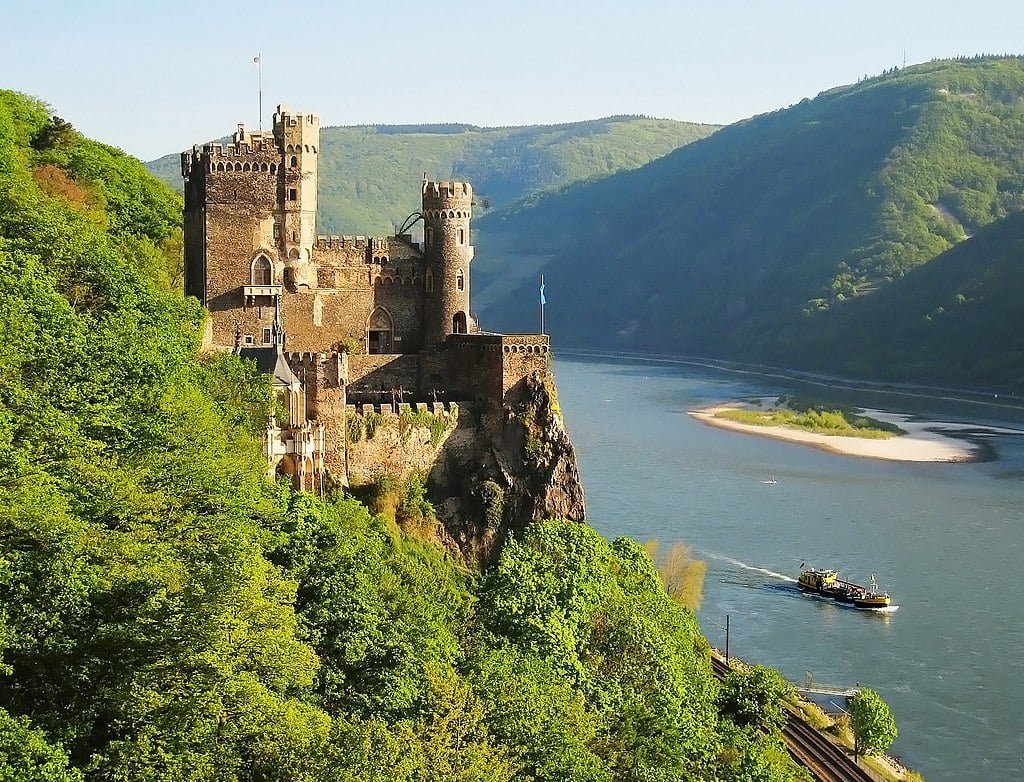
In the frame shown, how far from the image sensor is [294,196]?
43.6 m

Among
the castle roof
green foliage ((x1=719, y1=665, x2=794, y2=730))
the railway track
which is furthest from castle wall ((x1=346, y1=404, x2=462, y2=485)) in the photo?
the railway track

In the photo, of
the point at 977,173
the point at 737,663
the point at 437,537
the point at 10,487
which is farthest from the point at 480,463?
the point at 977,173

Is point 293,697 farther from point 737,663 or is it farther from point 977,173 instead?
point 977,173

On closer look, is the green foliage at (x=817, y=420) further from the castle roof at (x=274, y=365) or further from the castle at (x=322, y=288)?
the castle roof at (x=274, y=365)

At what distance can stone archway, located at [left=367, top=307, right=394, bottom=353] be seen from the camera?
4531 cm

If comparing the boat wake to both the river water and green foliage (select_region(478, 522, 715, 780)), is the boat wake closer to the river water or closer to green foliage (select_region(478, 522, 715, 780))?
the river water

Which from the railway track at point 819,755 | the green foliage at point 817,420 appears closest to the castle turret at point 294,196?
the railway track at point 819,755

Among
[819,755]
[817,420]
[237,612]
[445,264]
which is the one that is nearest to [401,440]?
[445,264]

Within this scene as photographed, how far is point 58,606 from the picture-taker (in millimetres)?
17906

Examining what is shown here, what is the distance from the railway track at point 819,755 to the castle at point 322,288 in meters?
13.0

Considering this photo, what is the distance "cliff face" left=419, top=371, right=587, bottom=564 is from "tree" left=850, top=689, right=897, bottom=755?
33.3ft

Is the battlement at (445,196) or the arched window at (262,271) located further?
the battlement at (445,196)

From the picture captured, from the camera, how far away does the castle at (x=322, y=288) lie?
43.2 m

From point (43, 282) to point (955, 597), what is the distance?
42.3 m
